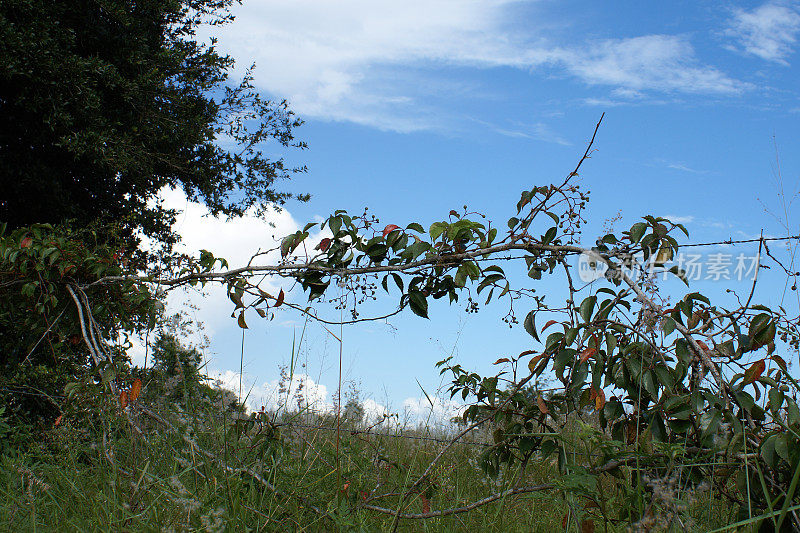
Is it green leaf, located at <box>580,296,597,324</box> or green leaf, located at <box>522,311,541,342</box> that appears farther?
green leaf, located at <box>522,311,541,342</box>

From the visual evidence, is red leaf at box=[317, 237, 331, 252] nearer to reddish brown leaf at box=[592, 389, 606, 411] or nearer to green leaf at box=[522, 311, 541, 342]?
green leaf at box=[522, 311, 541, 342]

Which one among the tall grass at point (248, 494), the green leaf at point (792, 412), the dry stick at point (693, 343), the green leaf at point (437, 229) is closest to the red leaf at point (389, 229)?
the green leaf at point (437, 229)

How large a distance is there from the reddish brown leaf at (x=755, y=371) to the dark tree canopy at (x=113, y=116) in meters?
5.70

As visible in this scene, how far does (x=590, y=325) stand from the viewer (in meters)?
2.30

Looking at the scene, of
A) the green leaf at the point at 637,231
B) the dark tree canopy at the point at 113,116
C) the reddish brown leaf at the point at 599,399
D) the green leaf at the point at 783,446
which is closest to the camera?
the green leaf at the point at 783,446

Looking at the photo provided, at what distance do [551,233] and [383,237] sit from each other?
2.48 feet

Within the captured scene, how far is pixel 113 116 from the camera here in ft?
21.6

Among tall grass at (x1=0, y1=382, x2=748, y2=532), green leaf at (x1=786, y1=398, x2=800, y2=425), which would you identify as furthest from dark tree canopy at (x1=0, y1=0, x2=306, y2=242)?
green leaf at (x1=786, y1=398, x2=800, y2=425)

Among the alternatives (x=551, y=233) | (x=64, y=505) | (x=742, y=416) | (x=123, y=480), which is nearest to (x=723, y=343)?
(x=742, y=416)

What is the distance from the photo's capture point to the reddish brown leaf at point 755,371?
204 cm

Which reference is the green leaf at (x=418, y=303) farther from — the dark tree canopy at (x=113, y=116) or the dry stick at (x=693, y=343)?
the dark tree canopy at (x=113, y=116)

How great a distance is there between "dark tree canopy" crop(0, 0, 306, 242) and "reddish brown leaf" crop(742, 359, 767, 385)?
5.70 metres

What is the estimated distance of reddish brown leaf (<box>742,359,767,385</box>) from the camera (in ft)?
6.70

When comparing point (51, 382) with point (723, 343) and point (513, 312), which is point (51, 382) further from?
point (723, 343)
